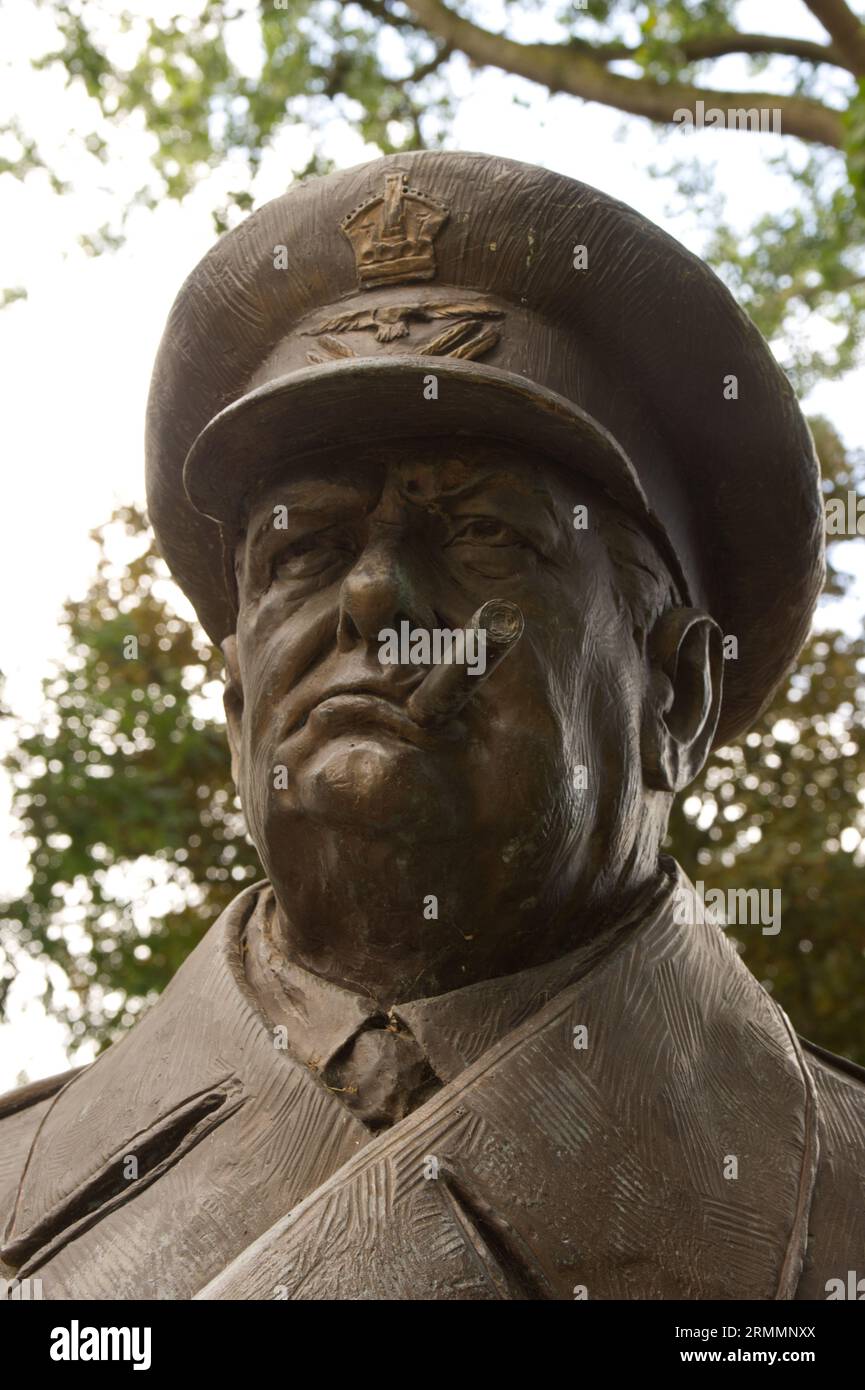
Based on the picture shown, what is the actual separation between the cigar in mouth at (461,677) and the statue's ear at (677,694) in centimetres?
50

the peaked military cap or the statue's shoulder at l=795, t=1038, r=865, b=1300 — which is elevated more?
the peaked military cap

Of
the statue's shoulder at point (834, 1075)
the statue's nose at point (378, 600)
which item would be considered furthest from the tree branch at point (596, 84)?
the statue's nose at point (378, 600)

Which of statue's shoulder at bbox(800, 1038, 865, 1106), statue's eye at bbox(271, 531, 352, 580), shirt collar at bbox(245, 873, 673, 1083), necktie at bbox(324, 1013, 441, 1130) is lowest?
statue's shoulder at bbox(800, 1038, 865, 1106)

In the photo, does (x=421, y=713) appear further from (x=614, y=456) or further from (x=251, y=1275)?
(x=251, y=1275)

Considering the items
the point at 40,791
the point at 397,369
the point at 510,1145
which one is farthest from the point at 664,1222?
the point at 40,791

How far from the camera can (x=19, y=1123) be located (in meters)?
3.46

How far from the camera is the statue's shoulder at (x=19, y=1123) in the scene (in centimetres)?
316

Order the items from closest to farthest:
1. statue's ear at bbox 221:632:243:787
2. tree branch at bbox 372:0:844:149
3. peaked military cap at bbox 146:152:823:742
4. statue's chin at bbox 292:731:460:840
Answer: statue's chin at bbox 292:731:460:840, peaked military cap at bbox 146:152:823:742, statue's ear at bbox 221:632:243:787, tree branch at bbox 372:0:844:149

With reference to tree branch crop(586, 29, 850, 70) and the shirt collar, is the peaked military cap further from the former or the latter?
tree branch crop(586, 29, 850, 70)

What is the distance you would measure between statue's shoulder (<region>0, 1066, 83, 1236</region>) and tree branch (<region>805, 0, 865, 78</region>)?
229 inches

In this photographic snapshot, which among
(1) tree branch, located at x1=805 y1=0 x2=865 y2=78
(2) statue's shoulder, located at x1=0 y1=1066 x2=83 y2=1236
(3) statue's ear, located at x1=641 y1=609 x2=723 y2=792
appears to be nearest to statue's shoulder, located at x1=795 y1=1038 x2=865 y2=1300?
(3) statue's ear, located at x1=641 y1=609 x2=723 y2=792

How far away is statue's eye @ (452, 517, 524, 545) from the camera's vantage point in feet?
10.00

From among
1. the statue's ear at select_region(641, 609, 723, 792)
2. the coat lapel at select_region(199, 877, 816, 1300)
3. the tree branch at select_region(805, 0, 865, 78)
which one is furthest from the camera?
the tree branch at select_region(805, 0, 865, 78)

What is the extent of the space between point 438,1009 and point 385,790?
407 millimetres
